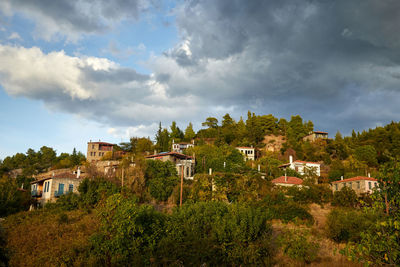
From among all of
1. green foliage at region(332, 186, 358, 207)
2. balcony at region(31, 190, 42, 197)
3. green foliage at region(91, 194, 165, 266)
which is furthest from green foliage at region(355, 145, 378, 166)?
balcony at region(31, 190, 42, 197)

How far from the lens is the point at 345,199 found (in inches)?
1426

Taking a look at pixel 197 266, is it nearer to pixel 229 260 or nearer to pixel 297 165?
pixel 229 260

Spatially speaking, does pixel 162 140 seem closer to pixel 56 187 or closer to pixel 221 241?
pixel 56 187

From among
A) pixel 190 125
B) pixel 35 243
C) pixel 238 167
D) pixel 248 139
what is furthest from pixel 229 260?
pixel 190 125

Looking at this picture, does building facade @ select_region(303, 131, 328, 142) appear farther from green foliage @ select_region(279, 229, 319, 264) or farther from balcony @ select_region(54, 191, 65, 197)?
balcony @ select_region(54, 191, 65, 197)

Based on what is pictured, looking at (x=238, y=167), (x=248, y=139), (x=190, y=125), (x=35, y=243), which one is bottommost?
(x=35, y=243)

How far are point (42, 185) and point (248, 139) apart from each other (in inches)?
1938

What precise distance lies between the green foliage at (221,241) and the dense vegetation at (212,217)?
Result: 70 mm

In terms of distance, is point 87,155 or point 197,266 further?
point 87,155

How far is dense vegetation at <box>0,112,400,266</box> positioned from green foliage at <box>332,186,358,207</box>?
0.12m

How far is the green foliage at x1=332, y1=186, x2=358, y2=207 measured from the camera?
35931 millimetres

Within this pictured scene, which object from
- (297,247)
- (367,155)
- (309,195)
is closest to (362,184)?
(309,195)

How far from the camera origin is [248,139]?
73.7 metres

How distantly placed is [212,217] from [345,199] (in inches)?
970
